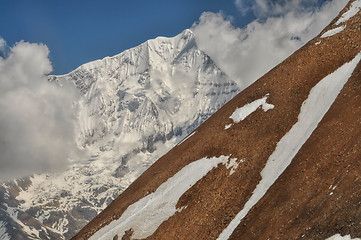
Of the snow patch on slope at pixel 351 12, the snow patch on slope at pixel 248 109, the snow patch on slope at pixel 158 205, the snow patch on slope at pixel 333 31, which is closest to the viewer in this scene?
the snow patch on slope at pixel 158 205

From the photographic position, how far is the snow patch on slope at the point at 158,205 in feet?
181

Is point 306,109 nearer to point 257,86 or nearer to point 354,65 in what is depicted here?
point 354,65

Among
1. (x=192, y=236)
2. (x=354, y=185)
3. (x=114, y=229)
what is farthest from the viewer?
(x=114, y=229)

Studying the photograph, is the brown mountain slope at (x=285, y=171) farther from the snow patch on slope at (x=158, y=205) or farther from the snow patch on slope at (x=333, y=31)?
the snow patch on slope at (x=333, y=31)

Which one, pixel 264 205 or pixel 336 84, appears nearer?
pixel 264 205

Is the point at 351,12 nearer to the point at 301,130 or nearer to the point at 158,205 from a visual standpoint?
the point at 301,130

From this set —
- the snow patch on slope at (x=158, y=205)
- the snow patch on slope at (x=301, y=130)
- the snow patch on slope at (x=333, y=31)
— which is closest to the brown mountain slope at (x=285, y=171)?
the snow patch on slope at (x=301, y=130)

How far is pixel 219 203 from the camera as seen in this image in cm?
4994

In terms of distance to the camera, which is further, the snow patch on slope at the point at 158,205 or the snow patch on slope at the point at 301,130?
the snow patch on slope at the point at 158,205

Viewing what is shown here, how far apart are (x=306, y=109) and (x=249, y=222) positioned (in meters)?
22.4

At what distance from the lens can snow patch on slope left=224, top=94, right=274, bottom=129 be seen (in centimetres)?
6181

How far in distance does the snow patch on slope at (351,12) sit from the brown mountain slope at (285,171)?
156cm

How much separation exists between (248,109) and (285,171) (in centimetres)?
2027

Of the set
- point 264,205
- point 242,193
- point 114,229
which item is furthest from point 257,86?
point 114,229
